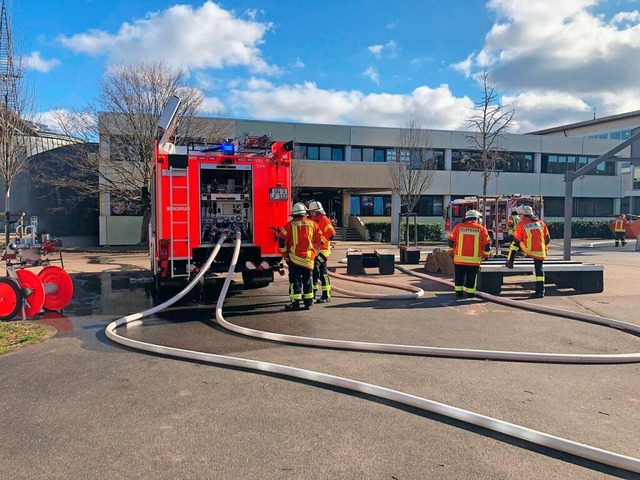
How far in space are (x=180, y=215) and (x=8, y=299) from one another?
276 cm

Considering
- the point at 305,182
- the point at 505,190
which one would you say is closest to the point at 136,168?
the point at 305,182

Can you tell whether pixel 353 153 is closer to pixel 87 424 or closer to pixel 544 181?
pixel 544 181

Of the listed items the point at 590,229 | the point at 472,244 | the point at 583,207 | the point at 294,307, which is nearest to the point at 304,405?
the point at 294,307

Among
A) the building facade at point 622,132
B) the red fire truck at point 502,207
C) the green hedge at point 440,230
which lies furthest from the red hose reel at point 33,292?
the building facade at point 622,132

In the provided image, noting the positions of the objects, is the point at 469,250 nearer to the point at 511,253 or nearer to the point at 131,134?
the point at 511,253

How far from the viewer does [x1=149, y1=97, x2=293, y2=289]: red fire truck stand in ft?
27.2

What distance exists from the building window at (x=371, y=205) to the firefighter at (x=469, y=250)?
24.5 metres

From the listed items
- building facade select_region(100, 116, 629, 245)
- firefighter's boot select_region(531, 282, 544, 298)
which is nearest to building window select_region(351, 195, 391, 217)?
building facade select_region(100, 116, 629, 245)

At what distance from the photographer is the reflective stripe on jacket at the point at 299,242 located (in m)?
7.85

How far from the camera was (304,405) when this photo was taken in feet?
12.9

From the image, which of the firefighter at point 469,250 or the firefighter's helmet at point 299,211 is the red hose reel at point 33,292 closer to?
the firefighter's helmet at point 299,211

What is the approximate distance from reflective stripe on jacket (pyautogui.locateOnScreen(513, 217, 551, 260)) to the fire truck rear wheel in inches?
336

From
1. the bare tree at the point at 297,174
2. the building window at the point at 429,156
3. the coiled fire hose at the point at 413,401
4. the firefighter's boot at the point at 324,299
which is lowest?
the coiled fire hose at the point at 413,401

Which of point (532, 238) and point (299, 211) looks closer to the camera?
point (299, 211)
